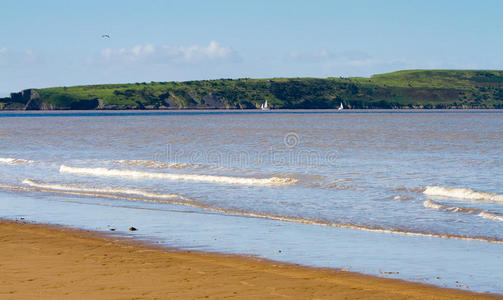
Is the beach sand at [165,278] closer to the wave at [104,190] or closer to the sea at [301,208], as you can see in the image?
the sea at [301,208]

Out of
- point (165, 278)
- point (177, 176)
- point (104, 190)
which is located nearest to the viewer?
point (165, 278)

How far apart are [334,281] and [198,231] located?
5793mm

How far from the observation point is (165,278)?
38.0ft

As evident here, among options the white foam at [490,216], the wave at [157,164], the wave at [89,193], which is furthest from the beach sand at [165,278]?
the wave at [157,164]

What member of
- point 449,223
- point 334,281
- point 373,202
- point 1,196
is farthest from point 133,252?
point 1,196

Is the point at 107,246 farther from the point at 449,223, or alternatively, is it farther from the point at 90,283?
the point at 449,223

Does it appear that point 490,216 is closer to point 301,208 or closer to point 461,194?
point 461,194

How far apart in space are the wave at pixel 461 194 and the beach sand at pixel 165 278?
476 inches

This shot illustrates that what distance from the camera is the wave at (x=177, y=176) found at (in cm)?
2831

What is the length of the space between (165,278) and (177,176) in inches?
766

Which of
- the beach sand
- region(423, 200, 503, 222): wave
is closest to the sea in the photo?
region(423, 200, 503, 222): wave

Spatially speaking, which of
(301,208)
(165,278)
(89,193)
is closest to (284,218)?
(301,208)

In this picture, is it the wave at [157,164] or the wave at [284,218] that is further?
the wave at [157,164]

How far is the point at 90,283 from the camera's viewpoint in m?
11.1
